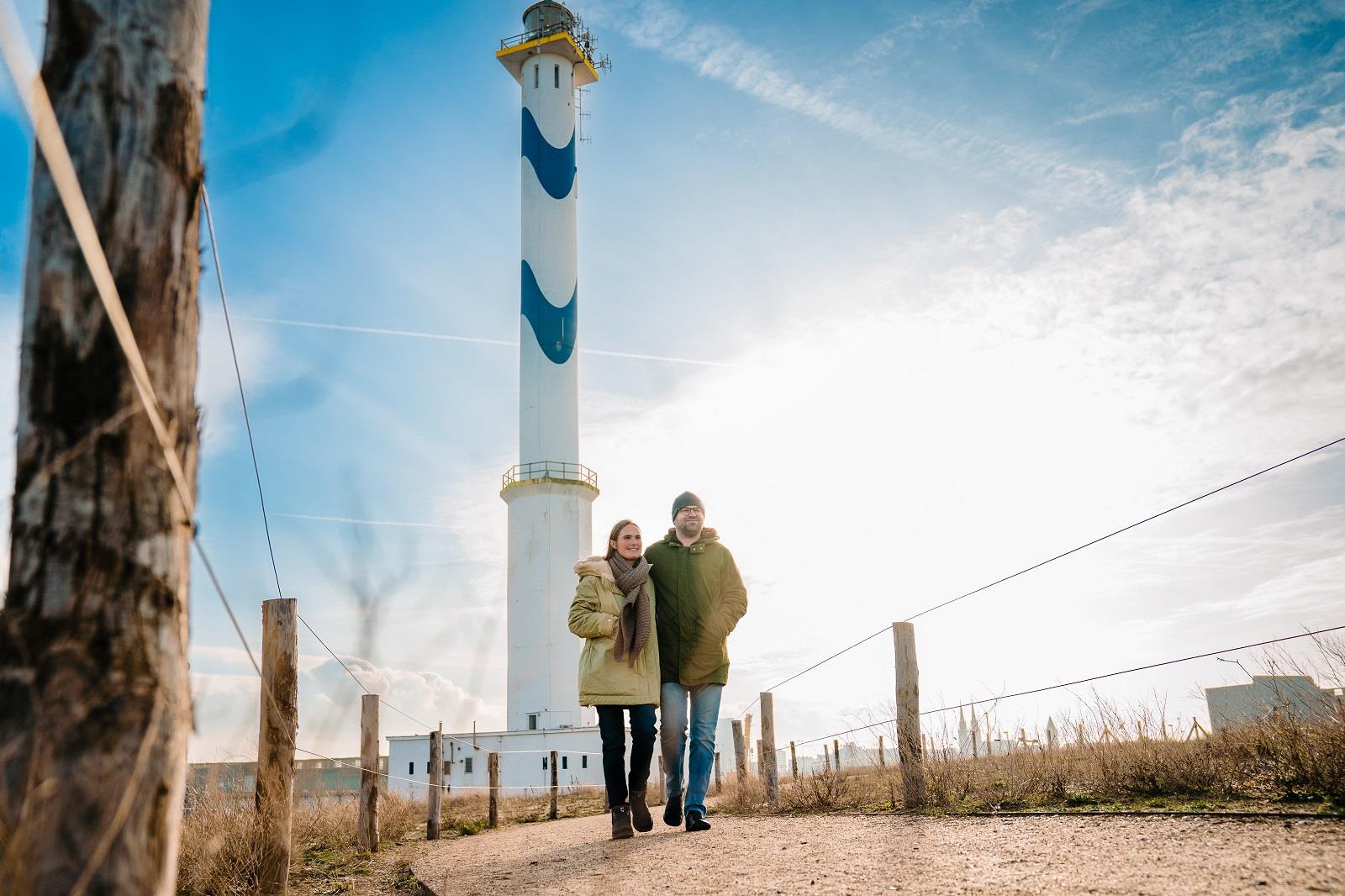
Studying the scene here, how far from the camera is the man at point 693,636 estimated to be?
5.57 meters

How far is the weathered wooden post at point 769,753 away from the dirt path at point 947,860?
218 cm

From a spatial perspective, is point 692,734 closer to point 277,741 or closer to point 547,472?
point 277,741

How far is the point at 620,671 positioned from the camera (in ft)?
17.6

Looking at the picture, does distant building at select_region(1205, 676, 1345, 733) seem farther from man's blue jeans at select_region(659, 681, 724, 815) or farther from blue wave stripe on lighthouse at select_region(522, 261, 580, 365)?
blue wave stripe on lighthouse at select_region(522, 261, 580, 365)

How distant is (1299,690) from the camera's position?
197 inches

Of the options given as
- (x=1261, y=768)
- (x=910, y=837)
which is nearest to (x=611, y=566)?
(x=910, y=837)

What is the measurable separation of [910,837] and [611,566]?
2199 mm

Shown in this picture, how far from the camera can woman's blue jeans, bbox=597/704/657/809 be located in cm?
536

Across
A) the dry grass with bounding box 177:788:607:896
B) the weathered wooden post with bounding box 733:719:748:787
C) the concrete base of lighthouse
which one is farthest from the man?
the concrete base of lighthouse

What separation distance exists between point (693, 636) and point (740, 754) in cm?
664

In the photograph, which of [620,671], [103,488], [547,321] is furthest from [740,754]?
[547,321]

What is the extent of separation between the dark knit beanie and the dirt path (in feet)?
6.15

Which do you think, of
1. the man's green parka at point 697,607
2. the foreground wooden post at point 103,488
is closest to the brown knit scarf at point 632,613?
the man's green parka at point 697,607

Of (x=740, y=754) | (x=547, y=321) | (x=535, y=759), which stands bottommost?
(x=535, y=759)
